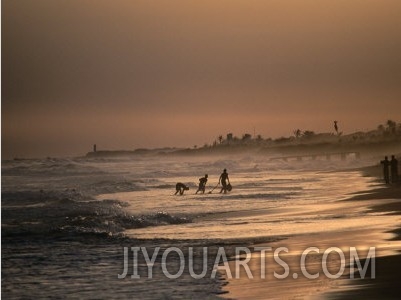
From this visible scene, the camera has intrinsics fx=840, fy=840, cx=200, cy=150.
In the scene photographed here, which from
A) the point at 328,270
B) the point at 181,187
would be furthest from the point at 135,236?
the point at 181,187

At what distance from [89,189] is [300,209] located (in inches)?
1104

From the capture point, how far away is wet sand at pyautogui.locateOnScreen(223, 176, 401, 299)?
448 inches

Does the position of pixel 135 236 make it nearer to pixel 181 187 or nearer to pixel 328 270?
pixel 328 270

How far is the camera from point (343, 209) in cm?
2556

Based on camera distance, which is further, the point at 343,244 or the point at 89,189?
the point at 89,189

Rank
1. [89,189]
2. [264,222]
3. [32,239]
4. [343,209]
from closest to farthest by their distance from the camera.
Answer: [32,239] → [264,222] → [343,209] → [89,189]

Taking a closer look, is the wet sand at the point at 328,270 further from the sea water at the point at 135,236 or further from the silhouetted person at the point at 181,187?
the silhouetted person at the point at 181,187

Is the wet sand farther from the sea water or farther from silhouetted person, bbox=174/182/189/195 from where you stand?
silhouetted person, bbox=174/182/189/195

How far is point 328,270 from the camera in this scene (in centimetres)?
1303

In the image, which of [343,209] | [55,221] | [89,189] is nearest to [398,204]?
[343,209]

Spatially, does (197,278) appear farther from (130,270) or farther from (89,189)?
(89,189)

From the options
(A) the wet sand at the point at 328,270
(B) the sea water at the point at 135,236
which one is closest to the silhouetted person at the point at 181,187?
(B) the sea water at the point at 135,236

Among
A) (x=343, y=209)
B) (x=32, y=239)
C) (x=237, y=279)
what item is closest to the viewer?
(x=237, y=279)

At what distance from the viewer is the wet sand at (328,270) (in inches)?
448
